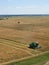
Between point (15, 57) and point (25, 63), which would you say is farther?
point (15, 57)

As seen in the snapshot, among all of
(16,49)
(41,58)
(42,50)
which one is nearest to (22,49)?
(16,49)

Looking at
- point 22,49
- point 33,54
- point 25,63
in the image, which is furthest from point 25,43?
point 25,63

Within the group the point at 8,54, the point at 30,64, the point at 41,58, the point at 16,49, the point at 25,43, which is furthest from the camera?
the point at 25,43

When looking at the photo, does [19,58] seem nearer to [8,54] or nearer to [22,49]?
[8,54]

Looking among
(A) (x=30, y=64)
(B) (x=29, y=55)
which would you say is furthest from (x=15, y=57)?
(A) (x=30, y=64)

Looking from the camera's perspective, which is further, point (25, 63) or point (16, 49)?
point (16, 49)

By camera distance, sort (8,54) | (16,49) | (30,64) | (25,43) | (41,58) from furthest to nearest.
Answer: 1. (25,43)
2. (16,49)
3. (8,54)
4. (41,58)
5. (30,64)

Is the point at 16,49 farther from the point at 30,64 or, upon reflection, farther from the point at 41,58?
the point at 30,64

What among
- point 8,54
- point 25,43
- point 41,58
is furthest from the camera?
point 25,43
